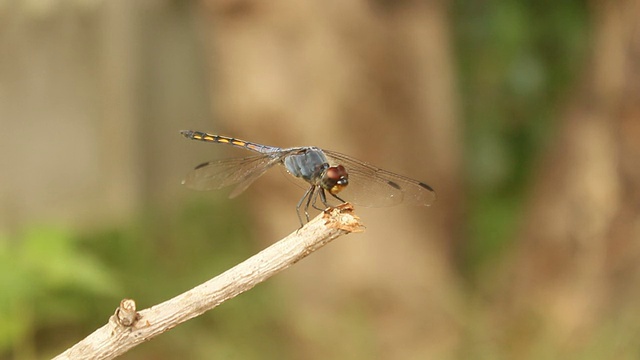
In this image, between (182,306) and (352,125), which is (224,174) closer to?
(182,306)

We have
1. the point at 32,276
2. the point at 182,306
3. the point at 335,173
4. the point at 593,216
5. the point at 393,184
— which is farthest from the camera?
the point at 593,216

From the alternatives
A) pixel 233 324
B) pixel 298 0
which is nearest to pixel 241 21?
pixel 298 0

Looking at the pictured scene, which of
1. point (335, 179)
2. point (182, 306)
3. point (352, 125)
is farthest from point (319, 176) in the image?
point (352, 125)

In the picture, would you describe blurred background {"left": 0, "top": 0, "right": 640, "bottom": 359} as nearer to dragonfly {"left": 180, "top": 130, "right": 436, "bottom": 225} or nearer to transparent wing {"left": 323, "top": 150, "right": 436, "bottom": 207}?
dragonfly {"left": 180, "top": 130, "right": 436, "bottom": 225}

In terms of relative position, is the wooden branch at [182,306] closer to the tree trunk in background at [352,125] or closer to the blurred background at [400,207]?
the blurred background at [400,207]

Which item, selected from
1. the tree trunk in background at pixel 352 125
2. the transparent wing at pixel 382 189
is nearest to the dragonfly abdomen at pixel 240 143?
the transparent wing at pixel 382 189

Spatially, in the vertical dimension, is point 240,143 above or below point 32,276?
above

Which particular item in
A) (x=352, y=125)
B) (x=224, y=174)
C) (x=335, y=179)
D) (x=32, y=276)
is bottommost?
(x=32, y=276)
